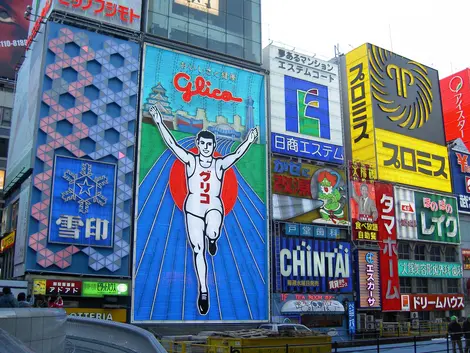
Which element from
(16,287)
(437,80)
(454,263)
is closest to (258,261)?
(16,287)

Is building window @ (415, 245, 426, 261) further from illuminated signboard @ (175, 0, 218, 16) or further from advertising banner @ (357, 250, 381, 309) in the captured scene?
illuminated signboard @ (175, 0, 218, 16)

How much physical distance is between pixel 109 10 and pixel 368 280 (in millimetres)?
27746

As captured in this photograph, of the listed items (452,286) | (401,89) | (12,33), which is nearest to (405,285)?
(452,286)

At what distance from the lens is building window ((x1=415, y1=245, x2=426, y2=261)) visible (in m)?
49.5

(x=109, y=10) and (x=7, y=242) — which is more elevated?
(x=109, y=10)

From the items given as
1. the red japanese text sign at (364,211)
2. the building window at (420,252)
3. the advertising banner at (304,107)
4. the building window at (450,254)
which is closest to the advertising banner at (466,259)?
the building window at (450,254)

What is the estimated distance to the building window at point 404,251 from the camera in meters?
47.9

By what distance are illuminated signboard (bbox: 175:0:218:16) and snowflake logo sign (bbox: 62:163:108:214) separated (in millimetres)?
14775

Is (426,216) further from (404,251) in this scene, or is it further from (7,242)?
(7,242)

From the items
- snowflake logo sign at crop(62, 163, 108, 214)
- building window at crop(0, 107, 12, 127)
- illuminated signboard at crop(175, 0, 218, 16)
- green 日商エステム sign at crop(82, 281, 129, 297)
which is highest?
illuminated signboard at crop(175, 0, 218, 16)

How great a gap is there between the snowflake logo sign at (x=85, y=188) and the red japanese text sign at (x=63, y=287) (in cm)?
416

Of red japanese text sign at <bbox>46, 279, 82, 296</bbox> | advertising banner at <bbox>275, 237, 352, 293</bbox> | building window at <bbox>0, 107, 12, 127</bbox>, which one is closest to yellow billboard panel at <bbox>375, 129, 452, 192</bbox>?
advertising banner at <bbox>275, 237, 352, 293</bbox>

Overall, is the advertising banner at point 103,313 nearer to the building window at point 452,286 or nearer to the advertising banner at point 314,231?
the advertising banner at point 314,231

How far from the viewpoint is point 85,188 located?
106 ft
